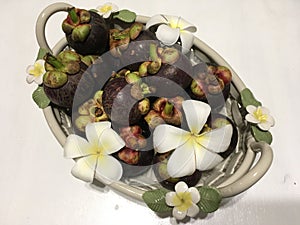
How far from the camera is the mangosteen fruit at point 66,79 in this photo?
19.7 inches

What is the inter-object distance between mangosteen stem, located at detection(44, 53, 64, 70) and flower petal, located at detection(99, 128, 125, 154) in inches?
3.8

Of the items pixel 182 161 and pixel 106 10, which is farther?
pixel 106 10

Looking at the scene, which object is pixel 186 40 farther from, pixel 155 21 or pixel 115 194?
pixel 115 194

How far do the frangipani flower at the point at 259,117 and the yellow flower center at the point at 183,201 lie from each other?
0.12 m

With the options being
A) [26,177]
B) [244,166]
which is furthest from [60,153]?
[244,166]

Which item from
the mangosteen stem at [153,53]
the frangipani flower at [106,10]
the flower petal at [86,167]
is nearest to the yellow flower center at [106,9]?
the frangipani flower at [106,10]

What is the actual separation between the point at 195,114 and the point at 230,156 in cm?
11

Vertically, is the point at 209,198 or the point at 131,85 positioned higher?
the point at 131,85

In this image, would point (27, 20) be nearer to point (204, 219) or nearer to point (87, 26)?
point (87, 26)

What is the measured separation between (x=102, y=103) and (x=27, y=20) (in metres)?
0.32

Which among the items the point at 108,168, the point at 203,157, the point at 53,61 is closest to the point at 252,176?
the point at 203,157

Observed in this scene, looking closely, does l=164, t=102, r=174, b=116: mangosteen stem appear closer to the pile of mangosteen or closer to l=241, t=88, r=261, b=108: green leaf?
the pile of mangosteen

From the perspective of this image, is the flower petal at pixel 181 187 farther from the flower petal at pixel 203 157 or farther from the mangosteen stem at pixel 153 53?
the mangosteen stem at pixel 153 53

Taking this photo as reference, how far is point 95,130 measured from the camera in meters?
0.49
